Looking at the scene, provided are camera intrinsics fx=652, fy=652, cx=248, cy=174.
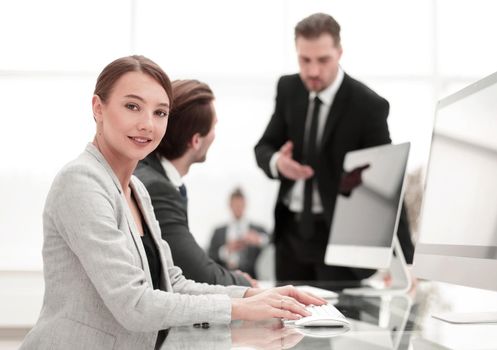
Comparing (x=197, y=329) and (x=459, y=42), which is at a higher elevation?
(x=459, y=42)

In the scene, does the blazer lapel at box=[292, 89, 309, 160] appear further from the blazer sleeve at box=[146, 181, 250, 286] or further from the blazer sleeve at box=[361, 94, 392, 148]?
the blazer sleeve at box=[146, 181, 250, 286]

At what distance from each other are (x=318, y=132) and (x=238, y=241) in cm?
351

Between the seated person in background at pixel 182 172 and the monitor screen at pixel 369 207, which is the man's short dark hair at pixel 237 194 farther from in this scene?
the seated person in background at pixel 182 172

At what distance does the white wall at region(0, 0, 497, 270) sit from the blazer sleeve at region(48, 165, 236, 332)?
3.31 metres

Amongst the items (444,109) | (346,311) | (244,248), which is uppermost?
(444,109)

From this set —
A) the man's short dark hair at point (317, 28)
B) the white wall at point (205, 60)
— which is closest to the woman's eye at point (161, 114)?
the man's short dark hair at point (317, 28)

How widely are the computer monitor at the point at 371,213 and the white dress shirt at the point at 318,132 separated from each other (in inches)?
11.7

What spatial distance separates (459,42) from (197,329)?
15.2ft

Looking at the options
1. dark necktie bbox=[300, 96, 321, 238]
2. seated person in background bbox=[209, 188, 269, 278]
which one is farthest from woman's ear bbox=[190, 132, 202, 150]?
seated person in background bbox=[209, 188, 269, 278]

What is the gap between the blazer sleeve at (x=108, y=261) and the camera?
1.20m

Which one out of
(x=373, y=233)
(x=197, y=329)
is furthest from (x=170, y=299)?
(x=373, y=233)

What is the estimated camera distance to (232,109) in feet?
20.0

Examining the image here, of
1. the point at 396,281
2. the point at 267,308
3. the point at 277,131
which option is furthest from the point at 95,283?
the point at 277,131

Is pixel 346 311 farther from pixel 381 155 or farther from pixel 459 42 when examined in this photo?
pixel 459 42
